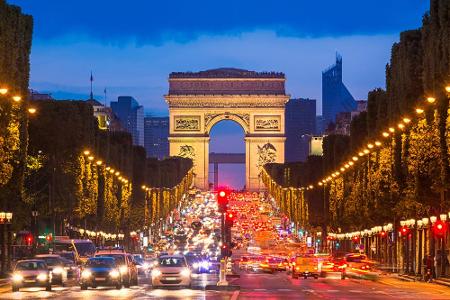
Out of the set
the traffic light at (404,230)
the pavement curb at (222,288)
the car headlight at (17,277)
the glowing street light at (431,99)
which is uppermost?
the glowing street light at (431,99)

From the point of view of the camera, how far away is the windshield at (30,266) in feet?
197

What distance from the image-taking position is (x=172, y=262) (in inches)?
2473

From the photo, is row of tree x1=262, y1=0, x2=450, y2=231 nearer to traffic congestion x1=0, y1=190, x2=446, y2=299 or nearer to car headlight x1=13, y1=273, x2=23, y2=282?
traffic congestion x1=0, y1=190, x2=446, y2=299

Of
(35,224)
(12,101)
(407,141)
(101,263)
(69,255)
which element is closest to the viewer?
(101,263)

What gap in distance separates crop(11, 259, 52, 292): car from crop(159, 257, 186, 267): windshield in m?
5.24

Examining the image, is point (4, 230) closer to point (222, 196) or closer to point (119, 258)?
point (119, 258)

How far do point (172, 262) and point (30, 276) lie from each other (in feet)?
22.5

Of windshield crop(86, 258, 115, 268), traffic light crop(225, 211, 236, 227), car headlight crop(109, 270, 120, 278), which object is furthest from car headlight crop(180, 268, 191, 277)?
windshield crop(86, 258, 115, 268)

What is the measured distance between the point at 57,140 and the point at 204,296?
5711 cm

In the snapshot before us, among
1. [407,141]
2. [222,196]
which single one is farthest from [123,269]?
[407,141]

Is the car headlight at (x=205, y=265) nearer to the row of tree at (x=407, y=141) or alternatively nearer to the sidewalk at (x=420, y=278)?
the row of tree at (x=407, y=141)

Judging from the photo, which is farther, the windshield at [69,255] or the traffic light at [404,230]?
the traffic light at [404,230]

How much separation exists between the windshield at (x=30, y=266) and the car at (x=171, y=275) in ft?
16.6

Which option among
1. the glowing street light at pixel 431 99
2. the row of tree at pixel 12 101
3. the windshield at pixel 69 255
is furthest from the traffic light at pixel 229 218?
the windshield at pixel 69 255
